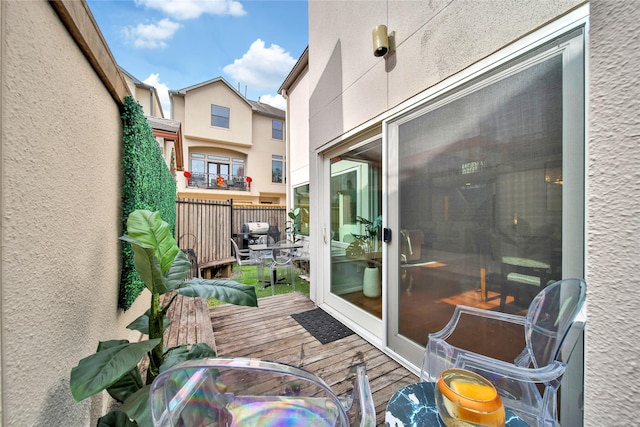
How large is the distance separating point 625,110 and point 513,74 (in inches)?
50.6

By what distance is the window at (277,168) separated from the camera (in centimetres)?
1341

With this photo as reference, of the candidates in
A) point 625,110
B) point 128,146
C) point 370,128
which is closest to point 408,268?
point 370,128

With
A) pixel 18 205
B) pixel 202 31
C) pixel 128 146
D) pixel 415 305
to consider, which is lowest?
pixel 415 305

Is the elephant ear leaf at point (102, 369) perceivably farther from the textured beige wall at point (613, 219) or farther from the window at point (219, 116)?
the window at point (219, 116)

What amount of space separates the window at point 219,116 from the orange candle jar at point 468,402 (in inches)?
543

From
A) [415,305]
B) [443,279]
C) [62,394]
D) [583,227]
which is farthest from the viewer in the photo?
[415,305]

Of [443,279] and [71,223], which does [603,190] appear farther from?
[71,223]

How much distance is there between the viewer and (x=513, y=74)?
154 cm

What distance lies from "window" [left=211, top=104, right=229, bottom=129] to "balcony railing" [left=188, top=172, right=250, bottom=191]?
2727 millimetres

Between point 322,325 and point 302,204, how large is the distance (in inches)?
181

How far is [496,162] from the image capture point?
64.1 inches

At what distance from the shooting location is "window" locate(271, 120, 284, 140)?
13664 mm

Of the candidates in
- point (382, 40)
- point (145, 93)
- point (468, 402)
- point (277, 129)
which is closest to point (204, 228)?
point (382, 40)

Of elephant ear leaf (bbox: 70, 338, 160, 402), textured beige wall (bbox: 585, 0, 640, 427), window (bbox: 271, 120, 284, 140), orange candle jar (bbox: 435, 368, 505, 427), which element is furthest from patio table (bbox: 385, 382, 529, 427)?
window (bbox: 271, 120, 284, 140)
